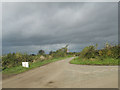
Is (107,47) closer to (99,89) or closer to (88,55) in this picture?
(88,55)

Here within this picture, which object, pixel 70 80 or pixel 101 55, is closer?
pixel 70 80

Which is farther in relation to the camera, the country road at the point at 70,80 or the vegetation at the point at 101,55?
the vegetation at the point at 101,55

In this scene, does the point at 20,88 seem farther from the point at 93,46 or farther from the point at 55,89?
the point at 93,46

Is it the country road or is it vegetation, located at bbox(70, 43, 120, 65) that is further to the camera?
vegetation, located at bbox(70, 43, 120, 65)

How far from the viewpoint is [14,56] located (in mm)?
16516

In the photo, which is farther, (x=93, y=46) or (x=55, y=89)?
(x=93, y=46)

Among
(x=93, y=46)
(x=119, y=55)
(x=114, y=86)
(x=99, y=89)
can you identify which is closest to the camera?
(x=99, y=89)

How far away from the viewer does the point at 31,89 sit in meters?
5.10

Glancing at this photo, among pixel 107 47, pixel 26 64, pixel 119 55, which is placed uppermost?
pixel 107 47

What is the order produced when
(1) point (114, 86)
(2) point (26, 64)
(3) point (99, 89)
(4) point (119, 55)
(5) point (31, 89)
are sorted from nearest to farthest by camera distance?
1. (3) point (99, 89)
2. (1) point (114, 86)
3. (5) point (31, 89)
4. (2) point (26, 64)
5. (4) point (119, 55)

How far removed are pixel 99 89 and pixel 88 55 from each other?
1485 cm

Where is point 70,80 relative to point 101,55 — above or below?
below

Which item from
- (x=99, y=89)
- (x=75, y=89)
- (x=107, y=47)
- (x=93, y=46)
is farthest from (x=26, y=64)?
(x=107, y=47)

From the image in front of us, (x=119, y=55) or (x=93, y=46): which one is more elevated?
(x=93, y=46)
